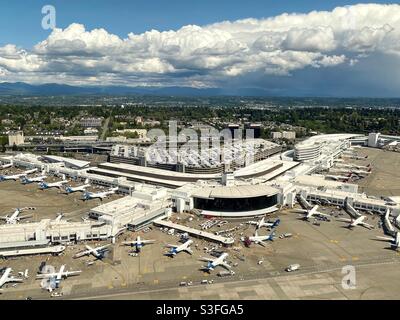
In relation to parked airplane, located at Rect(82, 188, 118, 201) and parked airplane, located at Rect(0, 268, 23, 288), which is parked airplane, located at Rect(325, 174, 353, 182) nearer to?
parked airplane, located at Rect(82, 188, 118, 201)

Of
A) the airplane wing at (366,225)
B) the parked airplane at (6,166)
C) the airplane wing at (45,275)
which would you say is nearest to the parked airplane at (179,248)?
the airplane wing at (45,275)

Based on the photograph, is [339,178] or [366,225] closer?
[366,225]

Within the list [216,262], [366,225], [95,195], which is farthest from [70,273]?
[366,225]

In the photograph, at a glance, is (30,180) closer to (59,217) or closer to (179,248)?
(59,217)

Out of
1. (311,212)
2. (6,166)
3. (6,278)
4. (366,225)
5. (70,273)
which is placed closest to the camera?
(6,278)

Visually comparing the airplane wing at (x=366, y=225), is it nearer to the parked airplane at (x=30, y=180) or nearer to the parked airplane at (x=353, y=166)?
the parked airplane at (x=353, y=166)

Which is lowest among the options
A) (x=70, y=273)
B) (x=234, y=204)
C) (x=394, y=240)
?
(x=70, y=273)

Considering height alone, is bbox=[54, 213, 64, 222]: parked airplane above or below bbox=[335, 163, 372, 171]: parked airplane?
below

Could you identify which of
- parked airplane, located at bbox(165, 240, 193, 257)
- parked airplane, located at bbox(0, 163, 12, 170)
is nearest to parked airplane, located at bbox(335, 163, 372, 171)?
parked airplane, located at bbox(165, 240, 193, 257)

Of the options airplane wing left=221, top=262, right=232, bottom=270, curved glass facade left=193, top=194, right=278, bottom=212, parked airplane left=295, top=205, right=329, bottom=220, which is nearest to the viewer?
airplane wing left=221, top=262, right=232, bottom=270

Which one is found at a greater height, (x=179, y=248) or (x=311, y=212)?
(x=311, y=212)
